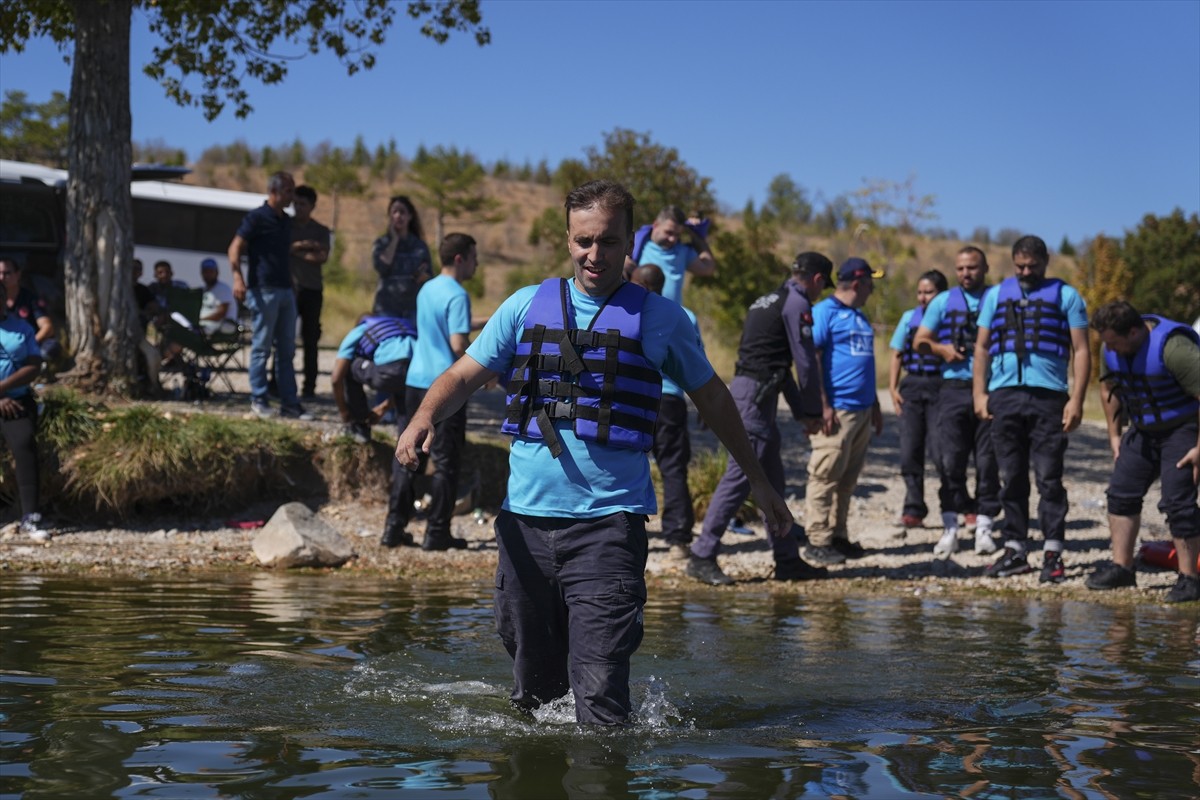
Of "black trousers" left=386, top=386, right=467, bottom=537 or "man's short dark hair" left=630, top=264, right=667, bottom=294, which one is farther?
"black trousers" left=386, top=386, right=467, bottom=537

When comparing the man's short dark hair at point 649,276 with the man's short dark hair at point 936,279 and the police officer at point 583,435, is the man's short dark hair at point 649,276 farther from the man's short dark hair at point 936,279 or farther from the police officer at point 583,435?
the police officer at point 583,435

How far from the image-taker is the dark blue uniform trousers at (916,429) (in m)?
12.0

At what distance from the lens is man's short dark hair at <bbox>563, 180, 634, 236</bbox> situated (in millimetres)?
4762

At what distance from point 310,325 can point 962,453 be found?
6961mm

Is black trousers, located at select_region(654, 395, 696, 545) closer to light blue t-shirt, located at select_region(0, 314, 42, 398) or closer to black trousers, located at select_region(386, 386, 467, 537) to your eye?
black trousers, located at select_region(386, 386, 467, 537)

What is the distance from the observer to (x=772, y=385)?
959cm

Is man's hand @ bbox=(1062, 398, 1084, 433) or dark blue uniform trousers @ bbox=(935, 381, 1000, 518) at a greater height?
man's hand @ bbox=(1062, 398, 1084, 433)

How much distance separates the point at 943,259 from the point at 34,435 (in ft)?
243

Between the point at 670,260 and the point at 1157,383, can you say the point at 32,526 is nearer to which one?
the point at 670,260

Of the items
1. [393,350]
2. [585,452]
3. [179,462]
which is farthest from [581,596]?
[179,462]

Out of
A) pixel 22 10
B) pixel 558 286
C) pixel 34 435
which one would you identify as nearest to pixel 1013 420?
pixel 558 286

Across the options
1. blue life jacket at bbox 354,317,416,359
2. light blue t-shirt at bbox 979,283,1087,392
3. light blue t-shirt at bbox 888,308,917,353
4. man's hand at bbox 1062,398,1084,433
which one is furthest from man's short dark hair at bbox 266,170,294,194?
man's hand at bbox 1062,398,1084,433

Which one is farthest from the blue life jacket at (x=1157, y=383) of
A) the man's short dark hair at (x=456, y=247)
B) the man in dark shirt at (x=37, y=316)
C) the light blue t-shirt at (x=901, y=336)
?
the man in dark shirt at (x=37, y=316)

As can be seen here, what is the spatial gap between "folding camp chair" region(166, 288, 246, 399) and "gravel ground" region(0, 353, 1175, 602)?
1242 millimetres
